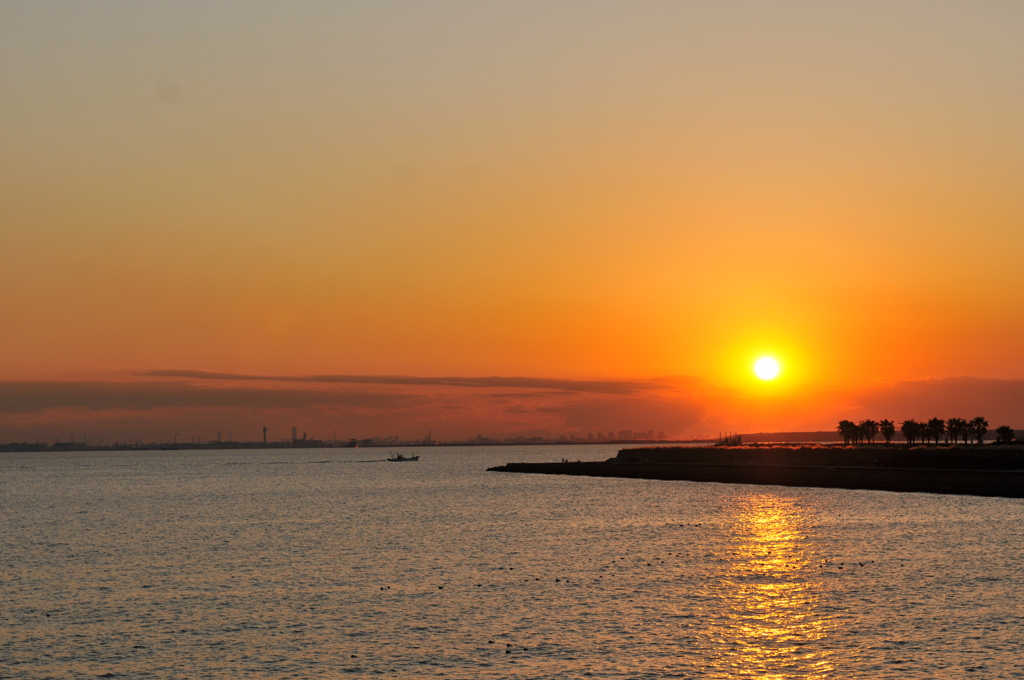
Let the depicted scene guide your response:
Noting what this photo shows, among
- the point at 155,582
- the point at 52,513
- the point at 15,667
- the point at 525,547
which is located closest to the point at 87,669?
the point at 15,667

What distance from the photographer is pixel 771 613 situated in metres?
38.6

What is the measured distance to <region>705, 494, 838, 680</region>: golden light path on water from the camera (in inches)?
1184

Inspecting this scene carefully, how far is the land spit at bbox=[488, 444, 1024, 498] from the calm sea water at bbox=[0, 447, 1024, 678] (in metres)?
26.4

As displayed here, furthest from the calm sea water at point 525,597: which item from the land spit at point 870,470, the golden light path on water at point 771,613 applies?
the land spit at point 870,470

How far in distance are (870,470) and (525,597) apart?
102757 mm

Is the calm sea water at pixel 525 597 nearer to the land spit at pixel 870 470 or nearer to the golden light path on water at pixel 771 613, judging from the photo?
the golden light path on water at pixel 771 613

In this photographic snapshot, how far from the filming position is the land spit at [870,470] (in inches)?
4471

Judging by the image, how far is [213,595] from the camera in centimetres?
4509

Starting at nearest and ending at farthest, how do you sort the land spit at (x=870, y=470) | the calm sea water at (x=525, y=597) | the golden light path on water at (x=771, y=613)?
the golden light path on water at (x=771, y=613) → the calm sea water at (x=525, y=597) → the land spit at (x=870, y=470)

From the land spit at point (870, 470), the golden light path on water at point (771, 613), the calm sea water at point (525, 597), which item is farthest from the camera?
the land spit at point (870, 470)

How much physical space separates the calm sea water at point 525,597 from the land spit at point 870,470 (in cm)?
2645

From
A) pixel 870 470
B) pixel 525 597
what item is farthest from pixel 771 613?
pixel 870 470

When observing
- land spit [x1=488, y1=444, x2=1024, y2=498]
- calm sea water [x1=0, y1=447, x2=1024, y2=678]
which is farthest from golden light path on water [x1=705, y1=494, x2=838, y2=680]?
land spit [x1=488, y1=444, x2=1024, y2=498]

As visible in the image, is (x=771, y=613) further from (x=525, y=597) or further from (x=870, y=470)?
(x=870, y=470)
